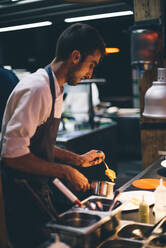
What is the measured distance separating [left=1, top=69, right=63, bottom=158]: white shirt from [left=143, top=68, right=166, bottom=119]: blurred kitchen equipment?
689mm

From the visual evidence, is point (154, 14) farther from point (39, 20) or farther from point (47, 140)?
point (47, 140)

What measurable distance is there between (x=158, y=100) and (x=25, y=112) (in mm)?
883

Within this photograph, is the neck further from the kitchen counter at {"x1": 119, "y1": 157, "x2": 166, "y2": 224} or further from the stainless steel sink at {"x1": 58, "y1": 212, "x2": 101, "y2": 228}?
the kitchen counter at {"x1": 119, "y1": 157, "x2": 166, "y2": 224}

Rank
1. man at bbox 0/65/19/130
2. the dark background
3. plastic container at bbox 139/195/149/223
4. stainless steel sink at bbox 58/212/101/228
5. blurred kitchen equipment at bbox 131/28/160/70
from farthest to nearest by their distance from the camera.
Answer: the dark background, man at bbox 0/65/19/130, blurred kitchen equipment at bbox 131/28/160/70, plastic container at bbox 139/195/149/223, stainless steel sink at bbox 58/212/101/228

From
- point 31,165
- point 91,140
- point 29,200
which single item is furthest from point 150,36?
point 91,140

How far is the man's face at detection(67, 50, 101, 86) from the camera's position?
202 centimetres

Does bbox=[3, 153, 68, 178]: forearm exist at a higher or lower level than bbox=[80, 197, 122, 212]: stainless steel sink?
higher

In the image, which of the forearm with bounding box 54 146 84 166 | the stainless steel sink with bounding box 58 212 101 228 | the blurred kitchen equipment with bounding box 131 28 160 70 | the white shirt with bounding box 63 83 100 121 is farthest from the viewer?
the white shirt with bounding box 63 83 100 121

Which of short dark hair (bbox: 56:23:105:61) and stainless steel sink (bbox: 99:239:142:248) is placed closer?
stainless steel sink (bbox: 99:239:142:248)

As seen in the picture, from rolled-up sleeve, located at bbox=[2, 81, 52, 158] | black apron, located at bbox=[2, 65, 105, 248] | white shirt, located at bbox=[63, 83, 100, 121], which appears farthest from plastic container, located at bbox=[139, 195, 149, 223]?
white shirt, located at bbox=[63, 83, 100, 121]

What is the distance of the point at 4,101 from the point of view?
321 cm

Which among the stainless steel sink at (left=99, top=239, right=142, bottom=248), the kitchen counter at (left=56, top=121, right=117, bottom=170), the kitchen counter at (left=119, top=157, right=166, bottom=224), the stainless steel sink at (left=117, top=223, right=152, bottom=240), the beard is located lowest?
the kitchen counter at (left=56, top=121, right=117, bottom=170)

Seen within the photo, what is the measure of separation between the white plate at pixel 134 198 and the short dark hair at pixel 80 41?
100 centimetres

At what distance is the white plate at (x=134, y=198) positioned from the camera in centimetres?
214
